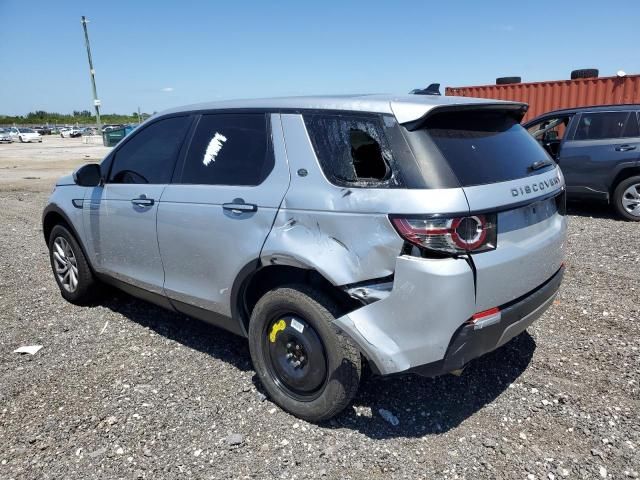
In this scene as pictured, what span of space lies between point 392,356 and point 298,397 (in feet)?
2.53

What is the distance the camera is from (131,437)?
2826 mm

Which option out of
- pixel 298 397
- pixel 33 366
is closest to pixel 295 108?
pixel 298 397

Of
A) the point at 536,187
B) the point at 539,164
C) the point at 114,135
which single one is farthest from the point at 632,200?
the point at 114,135

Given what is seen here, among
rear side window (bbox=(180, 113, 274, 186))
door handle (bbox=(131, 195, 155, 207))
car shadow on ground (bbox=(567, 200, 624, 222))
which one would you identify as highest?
rear side window (bbox=(180, 113, 274, 186))

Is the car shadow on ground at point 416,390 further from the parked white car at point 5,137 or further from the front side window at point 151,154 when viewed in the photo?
the parked white car at point 5,137

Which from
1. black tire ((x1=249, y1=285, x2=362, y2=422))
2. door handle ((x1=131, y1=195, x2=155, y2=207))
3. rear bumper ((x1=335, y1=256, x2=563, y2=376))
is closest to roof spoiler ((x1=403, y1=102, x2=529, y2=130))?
rear bumper ((x1=335, y1=256, x2=563, y2=376))

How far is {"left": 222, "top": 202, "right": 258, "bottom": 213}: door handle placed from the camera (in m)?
2.90

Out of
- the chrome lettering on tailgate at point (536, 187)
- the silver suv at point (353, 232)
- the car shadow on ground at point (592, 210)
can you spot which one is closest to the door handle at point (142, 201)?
the silver suv at point (353, 232)

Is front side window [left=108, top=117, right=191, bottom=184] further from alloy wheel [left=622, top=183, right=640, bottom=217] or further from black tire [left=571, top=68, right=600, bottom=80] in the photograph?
black tire [left=571, top=68, right=600, bottom=80]

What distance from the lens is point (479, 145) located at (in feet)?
→ 8.81

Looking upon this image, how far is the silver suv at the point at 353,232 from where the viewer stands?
238 cm

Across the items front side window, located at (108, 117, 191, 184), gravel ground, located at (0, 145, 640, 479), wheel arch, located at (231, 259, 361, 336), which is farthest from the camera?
front side window, located at (108, 117, 191, 184)

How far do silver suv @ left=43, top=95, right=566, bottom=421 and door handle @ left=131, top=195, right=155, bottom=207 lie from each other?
0.08ft

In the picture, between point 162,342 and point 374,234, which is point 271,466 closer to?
point 374,234
